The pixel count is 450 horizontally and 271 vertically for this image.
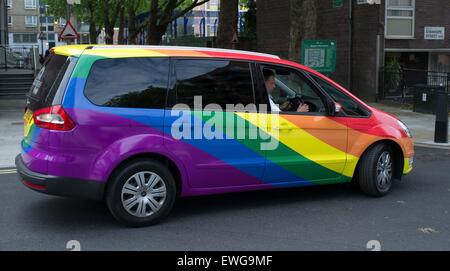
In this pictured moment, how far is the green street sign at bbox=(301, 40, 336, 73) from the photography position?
13664 millimetres

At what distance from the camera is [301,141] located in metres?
6.22

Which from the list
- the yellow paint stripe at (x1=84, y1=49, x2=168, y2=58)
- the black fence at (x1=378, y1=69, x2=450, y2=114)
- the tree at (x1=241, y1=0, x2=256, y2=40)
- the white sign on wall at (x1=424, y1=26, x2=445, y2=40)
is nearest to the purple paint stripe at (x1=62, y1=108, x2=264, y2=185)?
the yellow paint stripe at (x1=84, y1=49, x2=168, y2=58)

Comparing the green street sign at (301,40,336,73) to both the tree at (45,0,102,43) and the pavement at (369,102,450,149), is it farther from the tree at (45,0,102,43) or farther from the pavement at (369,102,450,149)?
the tree at (45,0,102,43)

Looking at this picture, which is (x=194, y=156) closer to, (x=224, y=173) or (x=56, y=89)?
(x=224, y=173)

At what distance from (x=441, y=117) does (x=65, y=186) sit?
844 centimetres

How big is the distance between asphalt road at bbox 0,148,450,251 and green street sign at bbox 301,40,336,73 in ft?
22.4

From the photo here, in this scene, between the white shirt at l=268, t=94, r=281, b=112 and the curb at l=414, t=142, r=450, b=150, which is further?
the curb at l=414, t=142, r=450, b=150

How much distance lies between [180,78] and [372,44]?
1575 centimetres

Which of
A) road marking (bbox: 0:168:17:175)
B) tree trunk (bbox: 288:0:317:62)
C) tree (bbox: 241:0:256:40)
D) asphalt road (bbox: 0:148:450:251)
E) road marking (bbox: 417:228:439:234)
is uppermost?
tree (bbox: 241:0:256:40)

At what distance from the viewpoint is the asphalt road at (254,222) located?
508cm

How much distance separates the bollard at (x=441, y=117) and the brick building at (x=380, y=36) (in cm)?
866

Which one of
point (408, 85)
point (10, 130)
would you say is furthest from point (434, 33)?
point (10, 130)
